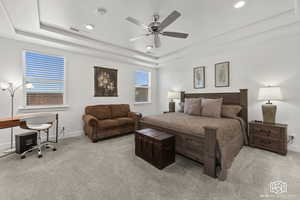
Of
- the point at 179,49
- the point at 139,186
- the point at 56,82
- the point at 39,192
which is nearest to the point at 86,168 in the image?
the point at 39,192

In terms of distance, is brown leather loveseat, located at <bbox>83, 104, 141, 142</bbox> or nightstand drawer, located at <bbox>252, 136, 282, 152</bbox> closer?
nightstand drawer, located at <bbox>252, 136, 282, 152</bbox>

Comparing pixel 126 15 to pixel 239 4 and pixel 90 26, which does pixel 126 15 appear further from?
pixel 239 4

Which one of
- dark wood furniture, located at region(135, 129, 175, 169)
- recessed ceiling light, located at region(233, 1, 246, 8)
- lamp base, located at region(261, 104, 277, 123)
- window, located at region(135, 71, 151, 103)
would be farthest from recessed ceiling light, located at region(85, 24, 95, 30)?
lamp base, located at region(261, 104, 277, 123)

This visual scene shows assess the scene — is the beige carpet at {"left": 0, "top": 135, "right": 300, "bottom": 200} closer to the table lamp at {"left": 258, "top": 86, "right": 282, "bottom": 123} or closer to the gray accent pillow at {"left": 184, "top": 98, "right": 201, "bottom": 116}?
the table lamp at {"left": 258, "top": 86, "right": 282, "bottom": 123}

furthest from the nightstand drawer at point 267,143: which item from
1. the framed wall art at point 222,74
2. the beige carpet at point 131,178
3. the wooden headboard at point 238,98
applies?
the framed wall art at point 222,74

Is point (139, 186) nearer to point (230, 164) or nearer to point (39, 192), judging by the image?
point (39, 192)

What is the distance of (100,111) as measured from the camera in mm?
4113

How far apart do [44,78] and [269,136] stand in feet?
18.8

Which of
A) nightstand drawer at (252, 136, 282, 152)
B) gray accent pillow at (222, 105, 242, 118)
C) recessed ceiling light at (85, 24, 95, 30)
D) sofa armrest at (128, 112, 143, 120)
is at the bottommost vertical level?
nightstand drawer at (252, 136, 282, 152)

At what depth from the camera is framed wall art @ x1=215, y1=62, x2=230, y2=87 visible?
3.78 metres

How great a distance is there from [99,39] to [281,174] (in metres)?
4.75

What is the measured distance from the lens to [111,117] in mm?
4316

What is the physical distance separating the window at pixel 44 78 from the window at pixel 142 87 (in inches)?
107

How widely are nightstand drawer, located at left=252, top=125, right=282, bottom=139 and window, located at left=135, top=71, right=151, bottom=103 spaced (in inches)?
157
